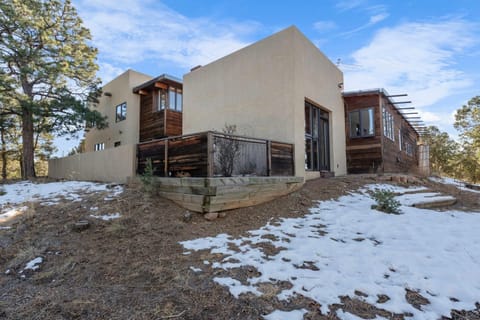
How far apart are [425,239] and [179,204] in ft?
14.9

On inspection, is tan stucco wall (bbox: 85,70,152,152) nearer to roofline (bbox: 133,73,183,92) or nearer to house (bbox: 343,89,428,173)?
roofline (bbox: 133,73,183,92)

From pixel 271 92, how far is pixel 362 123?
5.44 m

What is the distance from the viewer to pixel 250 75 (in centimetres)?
860

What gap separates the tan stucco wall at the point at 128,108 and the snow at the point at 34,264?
38.5 feet

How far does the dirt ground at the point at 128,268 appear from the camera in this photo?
2266 millimetres

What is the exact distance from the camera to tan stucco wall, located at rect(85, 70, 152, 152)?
14.5 m

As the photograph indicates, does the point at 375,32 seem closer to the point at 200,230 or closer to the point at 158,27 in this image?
the point at 158,27

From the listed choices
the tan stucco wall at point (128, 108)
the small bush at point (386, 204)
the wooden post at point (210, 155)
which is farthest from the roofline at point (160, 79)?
the small bush at point (386, 204)

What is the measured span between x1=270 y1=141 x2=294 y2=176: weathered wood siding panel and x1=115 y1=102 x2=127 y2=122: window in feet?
38.1

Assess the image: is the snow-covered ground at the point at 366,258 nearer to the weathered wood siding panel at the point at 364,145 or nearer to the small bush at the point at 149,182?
the small bush at the point at 149,182

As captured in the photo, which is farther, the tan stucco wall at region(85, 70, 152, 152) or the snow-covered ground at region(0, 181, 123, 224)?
the tan stucco wall at region(85, 70, 152, 152)

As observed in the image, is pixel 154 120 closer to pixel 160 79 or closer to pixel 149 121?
pixel 149 121

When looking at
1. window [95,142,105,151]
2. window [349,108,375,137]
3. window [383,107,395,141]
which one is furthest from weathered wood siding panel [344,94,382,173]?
window [95,142,105,151]

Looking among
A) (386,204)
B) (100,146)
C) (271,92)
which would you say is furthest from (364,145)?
(100,146)
